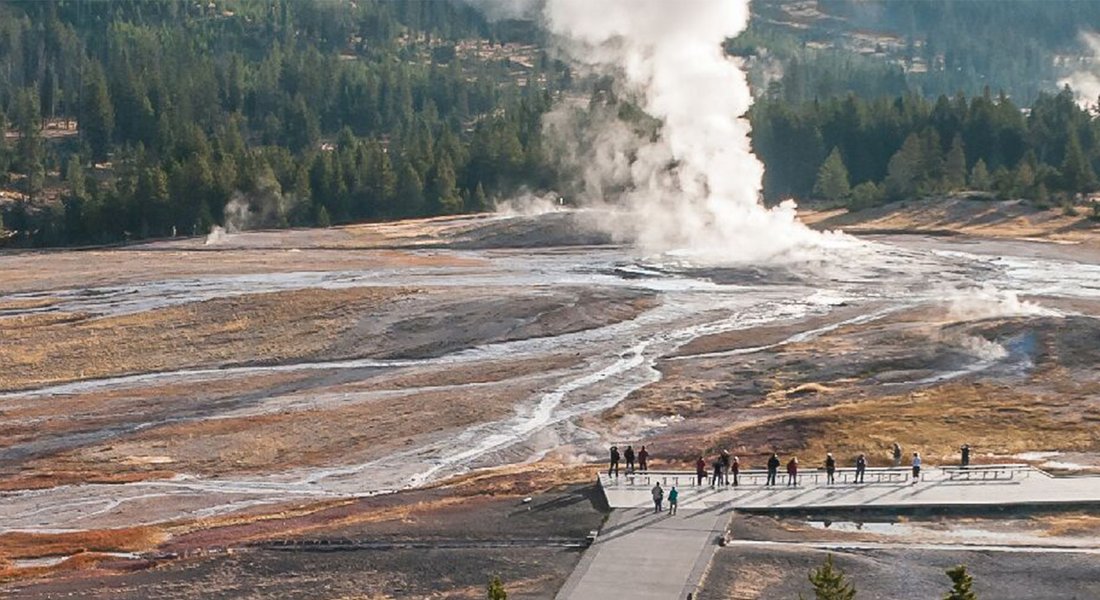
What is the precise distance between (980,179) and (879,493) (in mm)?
116108

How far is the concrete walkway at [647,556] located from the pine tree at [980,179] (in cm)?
11861

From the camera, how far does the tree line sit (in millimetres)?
163625

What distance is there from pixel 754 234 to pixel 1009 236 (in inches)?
1109

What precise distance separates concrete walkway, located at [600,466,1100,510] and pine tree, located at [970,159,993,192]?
10969 cm

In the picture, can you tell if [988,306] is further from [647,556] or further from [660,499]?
[647,556]

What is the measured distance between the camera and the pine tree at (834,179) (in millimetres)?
172750

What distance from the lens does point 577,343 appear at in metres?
90.1

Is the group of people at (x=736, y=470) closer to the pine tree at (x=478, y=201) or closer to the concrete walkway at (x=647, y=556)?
the concrete walkway at (x=647, y=556)

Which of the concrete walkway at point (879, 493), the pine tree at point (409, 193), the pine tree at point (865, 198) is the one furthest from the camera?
the pine tree at point (409, 193)

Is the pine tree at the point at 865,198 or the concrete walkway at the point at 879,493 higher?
the pine tree at the point at 865,198

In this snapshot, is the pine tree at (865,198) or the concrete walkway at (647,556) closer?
the concrete walkway at (647,556)

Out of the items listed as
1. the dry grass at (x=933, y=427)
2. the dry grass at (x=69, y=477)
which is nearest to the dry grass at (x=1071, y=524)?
the dry grass at (x=933, y=427)

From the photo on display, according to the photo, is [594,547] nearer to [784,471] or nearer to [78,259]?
[784,471]

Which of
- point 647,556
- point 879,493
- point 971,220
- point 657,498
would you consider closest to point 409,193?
point 971,220
